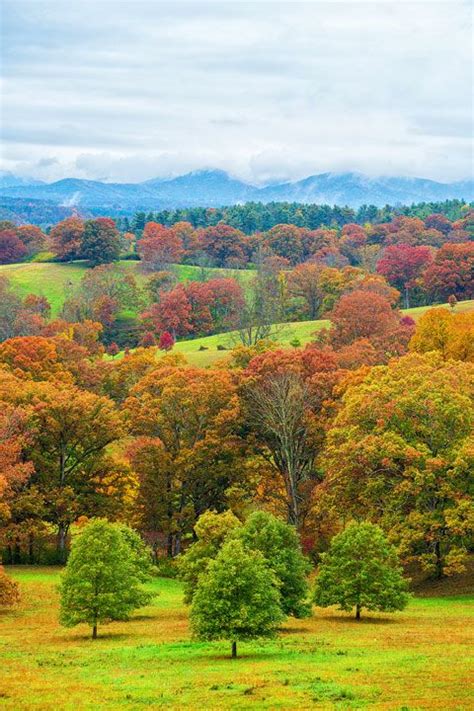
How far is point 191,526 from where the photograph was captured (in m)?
63.6

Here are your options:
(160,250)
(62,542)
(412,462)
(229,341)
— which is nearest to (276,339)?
(229,341)

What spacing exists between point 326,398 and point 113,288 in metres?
93.9

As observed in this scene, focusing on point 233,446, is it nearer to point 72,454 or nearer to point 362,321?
point 72,454

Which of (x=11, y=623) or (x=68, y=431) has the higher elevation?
(x=68, y=431)

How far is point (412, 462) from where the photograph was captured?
50.5 m

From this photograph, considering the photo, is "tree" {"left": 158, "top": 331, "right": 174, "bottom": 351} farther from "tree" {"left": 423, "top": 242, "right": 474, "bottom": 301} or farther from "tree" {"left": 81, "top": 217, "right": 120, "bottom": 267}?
"tree" {"left": 81, "top": 217, "right": 120, "bottom": 267}

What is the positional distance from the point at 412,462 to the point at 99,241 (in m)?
136

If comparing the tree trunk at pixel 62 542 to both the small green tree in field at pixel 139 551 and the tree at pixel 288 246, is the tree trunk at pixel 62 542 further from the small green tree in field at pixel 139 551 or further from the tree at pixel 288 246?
the tree at pixel 288 246

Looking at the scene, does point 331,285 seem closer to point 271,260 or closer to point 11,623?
point 271,260

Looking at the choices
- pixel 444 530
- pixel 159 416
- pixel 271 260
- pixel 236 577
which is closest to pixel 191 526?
pixel 159 416

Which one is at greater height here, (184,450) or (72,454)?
(184,450)

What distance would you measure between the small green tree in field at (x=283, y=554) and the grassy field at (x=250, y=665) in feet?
3.43

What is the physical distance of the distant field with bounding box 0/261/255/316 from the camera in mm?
164625

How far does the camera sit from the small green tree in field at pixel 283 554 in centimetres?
4075
